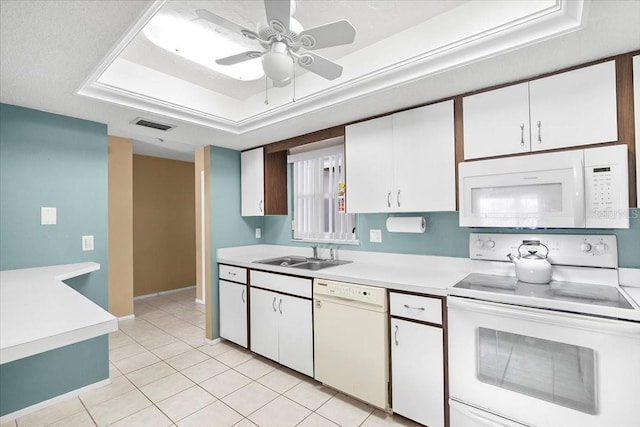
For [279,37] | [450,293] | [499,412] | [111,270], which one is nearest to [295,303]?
[450,293]

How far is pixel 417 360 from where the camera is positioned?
1.87 meters

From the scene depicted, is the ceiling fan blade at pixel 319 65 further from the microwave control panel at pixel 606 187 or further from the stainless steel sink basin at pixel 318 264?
the stainless steel sink basin at pixel 318 264

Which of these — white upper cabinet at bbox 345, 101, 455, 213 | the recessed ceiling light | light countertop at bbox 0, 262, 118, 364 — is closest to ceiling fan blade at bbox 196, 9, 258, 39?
the recessed ceiling light

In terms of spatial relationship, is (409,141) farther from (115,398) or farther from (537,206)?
(115,398)

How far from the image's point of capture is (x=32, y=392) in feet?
7.01

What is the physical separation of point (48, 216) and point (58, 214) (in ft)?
0.20

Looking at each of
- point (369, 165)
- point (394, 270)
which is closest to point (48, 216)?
point (369, 165)

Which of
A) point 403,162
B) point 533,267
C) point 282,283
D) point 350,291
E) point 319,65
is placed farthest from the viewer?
point 282,283

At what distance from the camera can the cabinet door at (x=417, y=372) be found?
180 centimetres

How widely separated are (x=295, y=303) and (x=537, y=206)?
6.09 feet

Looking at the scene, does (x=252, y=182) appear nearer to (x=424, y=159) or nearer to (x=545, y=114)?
(x=424, y=159)

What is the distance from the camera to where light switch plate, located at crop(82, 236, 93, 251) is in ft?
8.05

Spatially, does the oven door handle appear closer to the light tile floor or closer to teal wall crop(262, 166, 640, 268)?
teal wall crop(262, 166, 640, 268)

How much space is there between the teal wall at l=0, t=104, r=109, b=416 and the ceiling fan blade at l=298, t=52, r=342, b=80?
2087 mm
